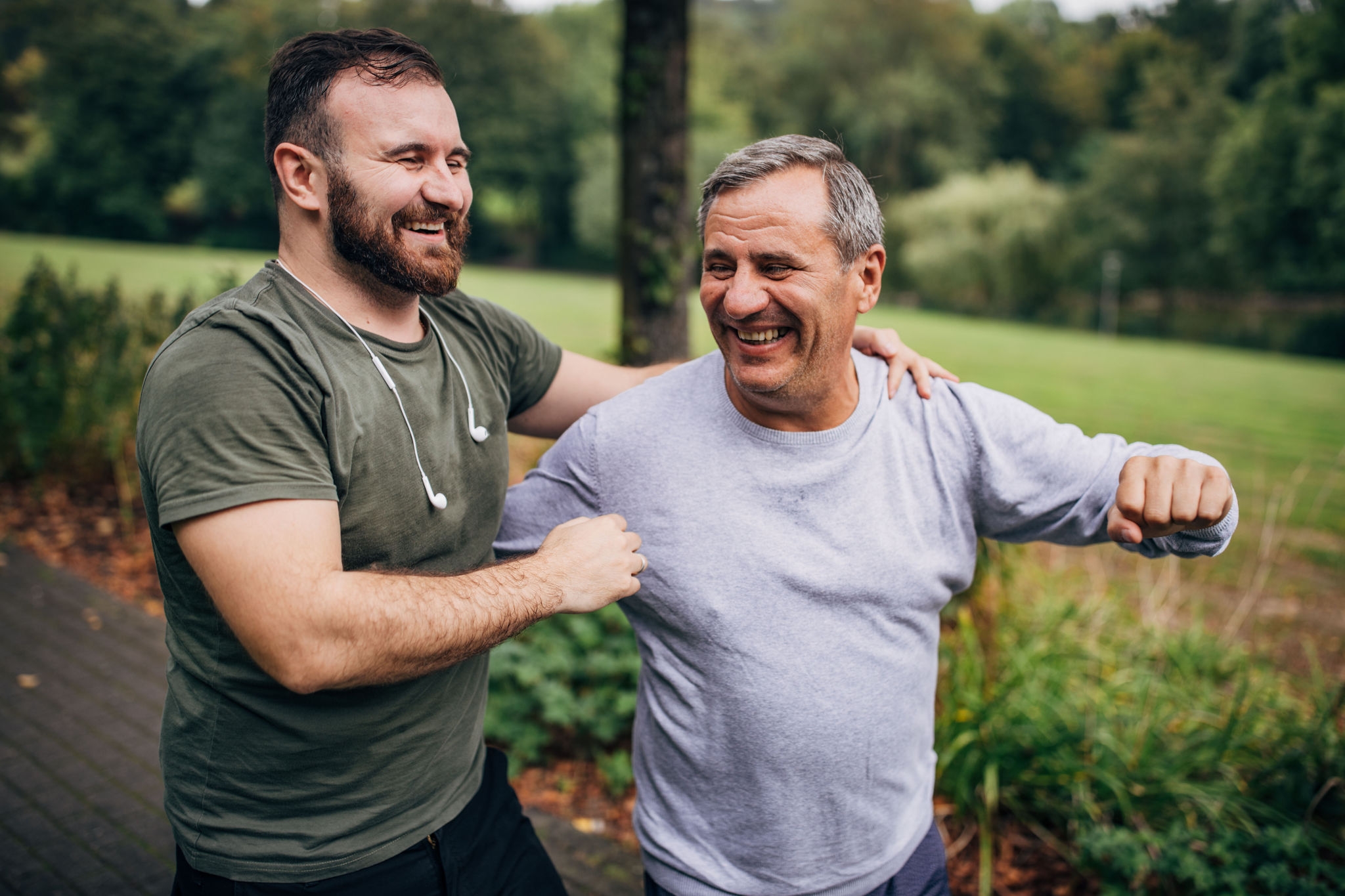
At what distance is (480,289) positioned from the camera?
2934 centimetres

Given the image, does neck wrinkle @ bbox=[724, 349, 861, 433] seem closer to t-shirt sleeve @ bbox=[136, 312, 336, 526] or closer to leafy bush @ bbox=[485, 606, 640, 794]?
t-shirt sleeve @ bbox=[136, 312, 336, 526]

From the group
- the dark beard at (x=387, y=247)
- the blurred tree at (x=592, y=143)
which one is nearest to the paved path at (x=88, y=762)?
A: the dark beard at (x=387, y=247)

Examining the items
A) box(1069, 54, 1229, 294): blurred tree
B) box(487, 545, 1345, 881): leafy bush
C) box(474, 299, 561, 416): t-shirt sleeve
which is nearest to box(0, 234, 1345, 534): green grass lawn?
box(487, 545, 1345, 881): leafy bush

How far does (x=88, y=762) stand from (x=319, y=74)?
146 inches

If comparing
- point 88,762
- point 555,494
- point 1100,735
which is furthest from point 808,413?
point 88,762

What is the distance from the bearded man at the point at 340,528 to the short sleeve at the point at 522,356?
22cm

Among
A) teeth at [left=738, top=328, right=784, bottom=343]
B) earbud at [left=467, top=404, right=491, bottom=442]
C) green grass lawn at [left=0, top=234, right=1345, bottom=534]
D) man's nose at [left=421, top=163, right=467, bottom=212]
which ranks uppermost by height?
man's nose at [left=421, top=163, right=467, bottom=212]

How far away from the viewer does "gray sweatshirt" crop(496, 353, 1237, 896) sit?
1.82 meters

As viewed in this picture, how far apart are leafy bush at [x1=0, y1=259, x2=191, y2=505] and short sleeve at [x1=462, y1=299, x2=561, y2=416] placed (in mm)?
5802

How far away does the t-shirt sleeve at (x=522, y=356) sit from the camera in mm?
2203

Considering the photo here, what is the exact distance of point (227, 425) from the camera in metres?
1.40

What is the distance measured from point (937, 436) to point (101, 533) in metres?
6.93

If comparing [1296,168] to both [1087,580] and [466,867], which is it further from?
[466,867]

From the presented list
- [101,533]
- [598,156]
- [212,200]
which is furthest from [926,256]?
[101,533]
